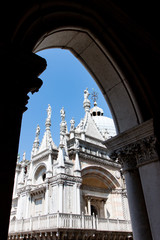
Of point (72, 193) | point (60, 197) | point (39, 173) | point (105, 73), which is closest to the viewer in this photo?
point (105, 73)

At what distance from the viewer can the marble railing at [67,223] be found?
14617mm

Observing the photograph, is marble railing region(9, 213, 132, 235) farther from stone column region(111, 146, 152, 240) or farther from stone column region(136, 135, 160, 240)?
stone column region(136, 135, 160, 240)

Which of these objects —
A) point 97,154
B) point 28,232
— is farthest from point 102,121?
point 28,232

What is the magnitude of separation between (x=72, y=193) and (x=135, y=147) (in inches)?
544

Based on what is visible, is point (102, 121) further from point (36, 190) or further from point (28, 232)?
point (28, 232)

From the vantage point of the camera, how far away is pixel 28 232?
16.5m

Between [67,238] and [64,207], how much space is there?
2.07m

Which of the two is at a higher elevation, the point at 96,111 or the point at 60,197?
the point at 96,111

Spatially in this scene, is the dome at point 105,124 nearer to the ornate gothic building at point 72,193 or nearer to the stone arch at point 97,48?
the ornate gothic building at point 72,193

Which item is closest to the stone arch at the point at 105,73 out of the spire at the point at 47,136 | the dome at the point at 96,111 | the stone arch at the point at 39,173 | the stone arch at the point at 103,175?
the stone arch at the point at 103,175

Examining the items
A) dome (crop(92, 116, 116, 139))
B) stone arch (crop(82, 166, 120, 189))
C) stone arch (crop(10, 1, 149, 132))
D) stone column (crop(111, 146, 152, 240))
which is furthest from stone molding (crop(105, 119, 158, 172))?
dome (crop(92, 116, 116, 139))

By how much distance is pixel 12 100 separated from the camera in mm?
2184

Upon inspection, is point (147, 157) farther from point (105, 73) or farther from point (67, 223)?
point (67, 223)

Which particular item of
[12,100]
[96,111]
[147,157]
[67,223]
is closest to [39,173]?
[67,223]
